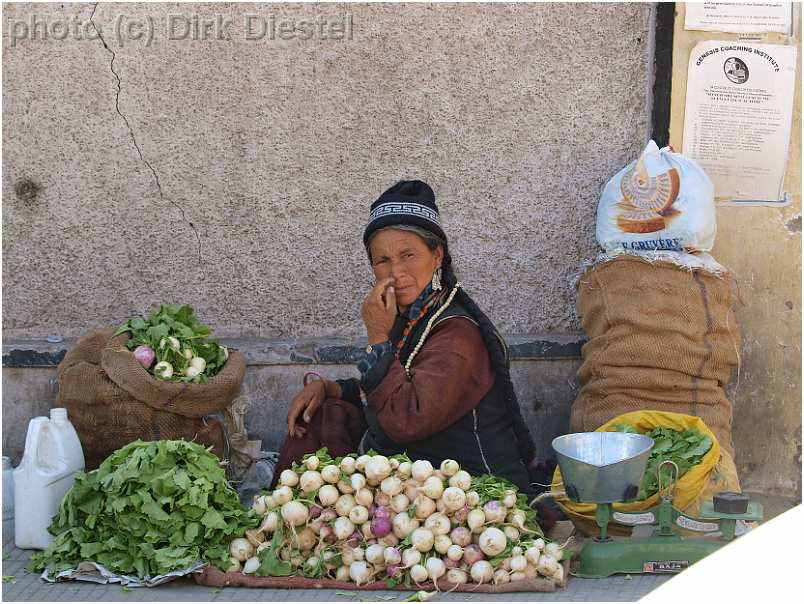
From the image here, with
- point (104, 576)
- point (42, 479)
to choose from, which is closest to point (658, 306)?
point (104, 576)

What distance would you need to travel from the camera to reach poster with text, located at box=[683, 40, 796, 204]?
204 inches

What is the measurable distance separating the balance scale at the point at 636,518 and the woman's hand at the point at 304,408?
3.36ft

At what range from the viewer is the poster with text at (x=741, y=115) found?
5.19 metres

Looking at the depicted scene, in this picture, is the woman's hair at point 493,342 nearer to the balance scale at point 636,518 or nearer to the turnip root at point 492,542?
the balance scale at point 636,518

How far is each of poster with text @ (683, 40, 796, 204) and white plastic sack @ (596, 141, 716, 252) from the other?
0.27 meters

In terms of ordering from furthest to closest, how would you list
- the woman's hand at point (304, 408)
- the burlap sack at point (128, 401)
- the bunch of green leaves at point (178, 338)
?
1. the bunch of green leaves at point (178, 338)
2. the burlap sack at point (128, 401)
3. the woman's hand at point (304, 408)

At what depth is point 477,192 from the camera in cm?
538

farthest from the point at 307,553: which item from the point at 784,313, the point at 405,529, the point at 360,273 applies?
the point at 784,313

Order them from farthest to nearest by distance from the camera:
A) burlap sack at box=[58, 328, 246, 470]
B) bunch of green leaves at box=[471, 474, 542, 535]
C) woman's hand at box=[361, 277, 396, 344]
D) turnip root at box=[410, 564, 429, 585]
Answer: burlap sack at box=[58, 328, 246, 470] < woman's hand at box=[361, 277, 396, 344] < bunch of green leaves at box=[471, 474, 542, 535] < turnip root at box=[410, 564, 429, 585]

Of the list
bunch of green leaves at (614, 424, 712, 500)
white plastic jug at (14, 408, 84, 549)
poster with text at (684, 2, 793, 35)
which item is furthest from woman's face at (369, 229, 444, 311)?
poster with text at (684, 2, 793, 35)

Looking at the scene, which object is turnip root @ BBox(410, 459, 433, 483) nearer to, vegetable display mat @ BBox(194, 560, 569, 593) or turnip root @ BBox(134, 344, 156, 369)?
vegetable display mat @ BBox(194, 560, 569, 593)

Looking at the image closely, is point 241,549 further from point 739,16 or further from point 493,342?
point 739,16

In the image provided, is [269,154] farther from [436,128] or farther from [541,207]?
[541,207]

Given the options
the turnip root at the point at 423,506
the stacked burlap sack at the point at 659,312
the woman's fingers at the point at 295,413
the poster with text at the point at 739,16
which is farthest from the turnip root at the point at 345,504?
the poster with text at the point at 739,16
